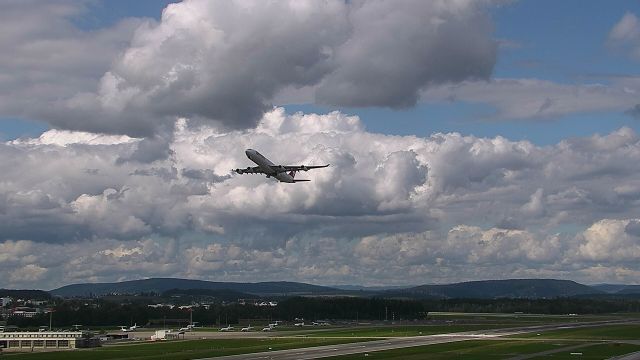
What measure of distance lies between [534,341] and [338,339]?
37.4 m

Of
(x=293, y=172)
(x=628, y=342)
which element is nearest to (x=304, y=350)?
(x=293, y=172)

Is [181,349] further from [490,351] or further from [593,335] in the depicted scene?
[593,335]

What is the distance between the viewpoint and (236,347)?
153 meters

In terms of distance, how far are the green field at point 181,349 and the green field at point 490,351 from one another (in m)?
22.2

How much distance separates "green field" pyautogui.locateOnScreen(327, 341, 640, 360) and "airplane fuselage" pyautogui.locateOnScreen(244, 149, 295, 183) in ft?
86.2

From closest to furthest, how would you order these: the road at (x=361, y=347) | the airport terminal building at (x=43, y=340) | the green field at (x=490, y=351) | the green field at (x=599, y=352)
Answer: the green field at (x=599, y=352) < the green field at (x=490, y=351) < the road at (x=361, y=347) < the airport terminal building at (x=43, y=340)

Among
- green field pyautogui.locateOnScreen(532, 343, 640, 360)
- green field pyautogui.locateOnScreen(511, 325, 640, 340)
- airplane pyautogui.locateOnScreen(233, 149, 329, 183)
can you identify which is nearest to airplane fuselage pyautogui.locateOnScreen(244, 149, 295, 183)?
airplane pyautogui.locateOnScreen(233, 149, 329, 183)

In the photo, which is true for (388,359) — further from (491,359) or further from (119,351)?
(119,351)

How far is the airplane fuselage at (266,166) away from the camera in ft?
405

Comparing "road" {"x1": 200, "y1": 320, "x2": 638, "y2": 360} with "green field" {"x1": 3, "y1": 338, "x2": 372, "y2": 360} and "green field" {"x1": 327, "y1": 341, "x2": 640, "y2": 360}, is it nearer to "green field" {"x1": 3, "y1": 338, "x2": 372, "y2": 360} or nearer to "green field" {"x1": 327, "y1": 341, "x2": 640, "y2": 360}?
"green field" {"x1": 327, "y1": 341, "x2": 640, "y2": 360}

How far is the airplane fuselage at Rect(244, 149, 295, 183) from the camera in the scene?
123375 millimetres

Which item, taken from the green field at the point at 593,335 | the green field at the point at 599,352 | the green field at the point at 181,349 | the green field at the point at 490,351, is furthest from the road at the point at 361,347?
the green field at the point at 599,352

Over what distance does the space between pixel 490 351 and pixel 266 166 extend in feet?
140

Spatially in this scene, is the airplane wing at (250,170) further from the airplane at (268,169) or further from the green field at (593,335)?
the green field at (593,335)
